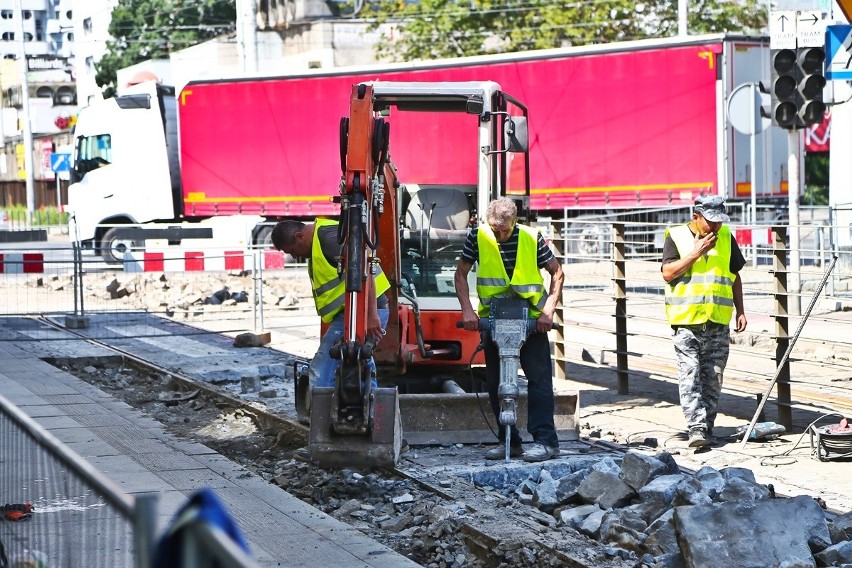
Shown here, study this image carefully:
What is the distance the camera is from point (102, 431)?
34.7 feet

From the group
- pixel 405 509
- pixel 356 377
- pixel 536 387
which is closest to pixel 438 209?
pixel 536 387

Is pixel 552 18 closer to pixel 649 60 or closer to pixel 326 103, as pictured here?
pixel 326 103

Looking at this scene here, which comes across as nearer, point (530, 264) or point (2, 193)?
point (530, 264)

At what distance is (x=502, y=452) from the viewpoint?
956cm

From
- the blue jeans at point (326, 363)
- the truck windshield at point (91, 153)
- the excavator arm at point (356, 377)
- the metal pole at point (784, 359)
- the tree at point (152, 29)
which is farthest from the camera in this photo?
the tree at point (152, 29)

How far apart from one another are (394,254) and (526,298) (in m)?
1.24

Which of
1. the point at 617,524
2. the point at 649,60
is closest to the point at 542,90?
the point at 649,60

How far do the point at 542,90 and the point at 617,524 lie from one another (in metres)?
20.4

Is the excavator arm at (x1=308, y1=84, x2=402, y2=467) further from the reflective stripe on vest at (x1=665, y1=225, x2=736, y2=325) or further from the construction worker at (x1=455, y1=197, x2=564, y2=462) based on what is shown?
the reflective stripe on vest at (x1=665, y1=225, x2=736, y2=325)

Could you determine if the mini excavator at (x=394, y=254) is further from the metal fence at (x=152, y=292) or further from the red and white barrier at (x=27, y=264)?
the red and white barrier at (x=27, y=264)

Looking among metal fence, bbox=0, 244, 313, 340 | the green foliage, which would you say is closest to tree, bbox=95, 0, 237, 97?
the green foliage

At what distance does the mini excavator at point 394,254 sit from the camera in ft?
29.3

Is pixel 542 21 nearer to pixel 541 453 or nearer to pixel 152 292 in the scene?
pixel 152 292

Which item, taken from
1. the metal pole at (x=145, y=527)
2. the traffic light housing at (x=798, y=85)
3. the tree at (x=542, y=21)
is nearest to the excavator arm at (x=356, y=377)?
the metal pole at (x=145, y=527)
